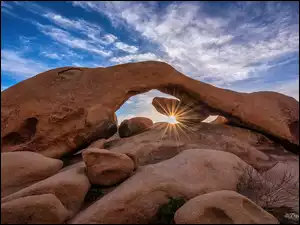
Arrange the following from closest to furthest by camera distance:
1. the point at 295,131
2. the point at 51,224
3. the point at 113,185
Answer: the point at 51,224 < the point at 113,185 < the point at 295,131

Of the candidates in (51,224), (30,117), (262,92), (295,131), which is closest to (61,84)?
(30,117)

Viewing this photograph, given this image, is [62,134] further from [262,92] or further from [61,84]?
[262,92]

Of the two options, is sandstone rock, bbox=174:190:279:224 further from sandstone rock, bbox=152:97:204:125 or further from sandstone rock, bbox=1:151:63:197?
sandstone rock, bbox=152:97:204:125

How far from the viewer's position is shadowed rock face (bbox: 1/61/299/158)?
6945mm

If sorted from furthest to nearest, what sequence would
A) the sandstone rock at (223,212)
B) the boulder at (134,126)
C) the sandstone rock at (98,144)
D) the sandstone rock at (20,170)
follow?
the boulder at (134,126) < the sandstone rock at (98,144) < the sandstone rock at (20,170) < the sandstone rock at (223,212)

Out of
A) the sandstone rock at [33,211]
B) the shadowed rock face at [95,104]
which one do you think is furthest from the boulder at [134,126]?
the sandstone rock at [33,211]

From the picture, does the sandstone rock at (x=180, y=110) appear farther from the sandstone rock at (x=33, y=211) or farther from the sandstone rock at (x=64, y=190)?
the sandstone rock at (x=33, y=211)

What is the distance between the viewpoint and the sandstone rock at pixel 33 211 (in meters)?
3.04

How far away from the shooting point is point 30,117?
6.93 m

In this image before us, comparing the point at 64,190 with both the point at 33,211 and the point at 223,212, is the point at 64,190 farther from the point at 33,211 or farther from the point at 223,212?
the point at 223,212

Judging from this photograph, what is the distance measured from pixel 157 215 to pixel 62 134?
4834 mm

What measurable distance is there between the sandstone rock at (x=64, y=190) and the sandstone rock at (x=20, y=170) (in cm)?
54

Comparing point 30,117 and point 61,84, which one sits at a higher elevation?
point 61,84

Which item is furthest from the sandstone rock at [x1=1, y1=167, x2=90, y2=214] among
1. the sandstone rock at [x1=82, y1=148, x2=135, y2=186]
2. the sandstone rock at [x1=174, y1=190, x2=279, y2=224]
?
the sandstone rock at [x1=174, y1=190, x2=279, y2=224]
